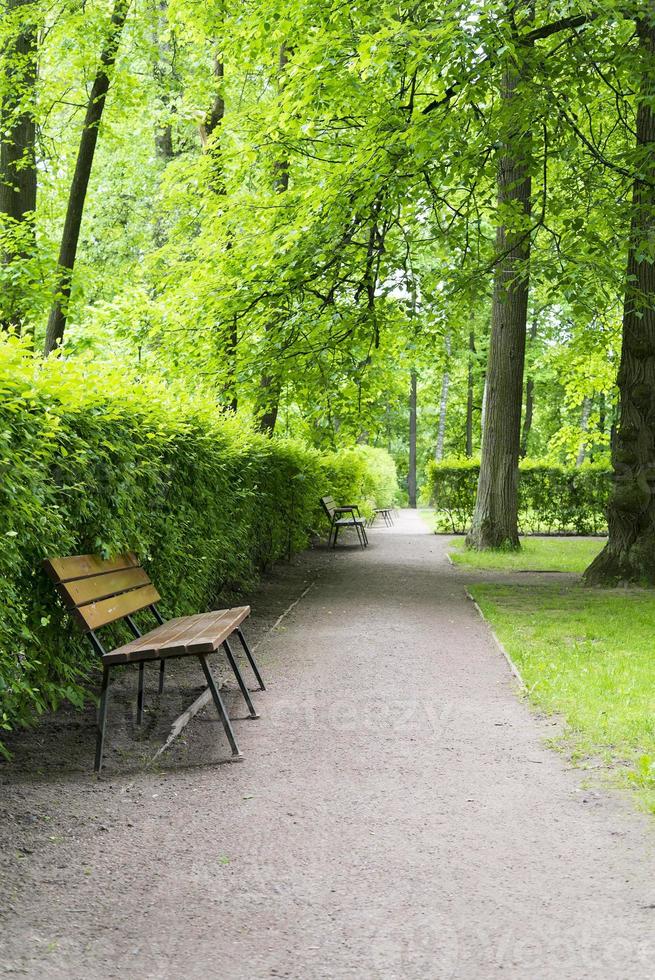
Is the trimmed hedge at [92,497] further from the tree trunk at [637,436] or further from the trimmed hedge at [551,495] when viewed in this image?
the trimmed hedge at [551,495]

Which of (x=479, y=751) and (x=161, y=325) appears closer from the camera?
(x=479, y=751)

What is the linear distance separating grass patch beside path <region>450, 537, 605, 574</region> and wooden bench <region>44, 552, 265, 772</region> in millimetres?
9023

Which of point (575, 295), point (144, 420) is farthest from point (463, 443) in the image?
point (144, 420)

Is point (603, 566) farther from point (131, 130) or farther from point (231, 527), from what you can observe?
point (131, 130)

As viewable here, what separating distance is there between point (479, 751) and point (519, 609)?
5.28 metres

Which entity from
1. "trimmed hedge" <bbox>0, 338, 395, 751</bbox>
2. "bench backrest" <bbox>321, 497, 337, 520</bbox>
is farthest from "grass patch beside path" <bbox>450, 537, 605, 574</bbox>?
"trimmed hedge" <bbox>0, 338, 395, 751</bbox>

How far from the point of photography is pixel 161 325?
1450cm

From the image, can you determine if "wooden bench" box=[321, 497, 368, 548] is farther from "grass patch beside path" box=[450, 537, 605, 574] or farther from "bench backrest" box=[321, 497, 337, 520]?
"grass patch beside path" box=[450, 537, 605, 574]

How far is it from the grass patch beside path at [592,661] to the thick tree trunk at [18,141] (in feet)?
28.1

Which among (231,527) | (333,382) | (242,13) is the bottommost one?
(231,527)

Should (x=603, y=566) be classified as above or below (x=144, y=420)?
below

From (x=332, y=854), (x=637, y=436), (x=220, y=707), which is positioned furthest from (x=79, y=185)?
(x=332, y=854)

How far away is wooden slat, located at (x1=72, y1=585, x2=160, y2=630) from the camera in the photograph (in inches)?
196

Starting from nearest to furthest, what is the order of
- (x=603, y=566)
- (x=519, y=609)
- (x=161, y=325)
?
(x=519, y=609) < (x=603, y=566) < (x=161, y=325)
